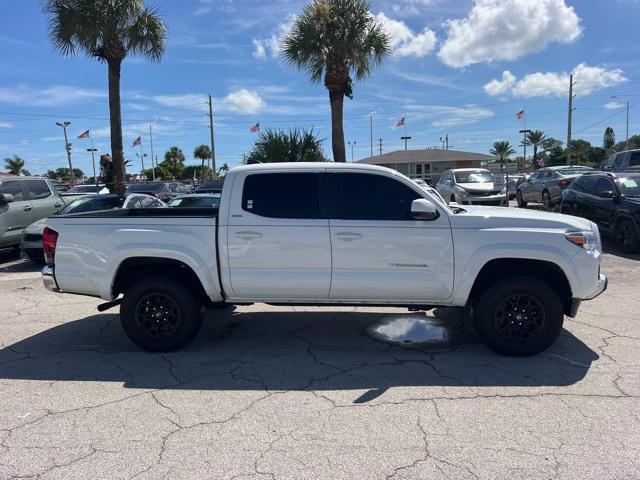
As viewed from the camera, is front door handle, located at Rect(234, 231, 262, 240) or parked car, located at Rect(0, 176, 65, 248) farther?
parked car, located at Rect(0, 176, 65, 248)

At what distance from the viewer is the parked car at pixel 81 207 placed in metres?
10.5

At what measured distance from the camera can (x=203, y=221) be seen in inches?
198

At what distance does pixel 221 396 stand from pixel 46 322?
141 inches

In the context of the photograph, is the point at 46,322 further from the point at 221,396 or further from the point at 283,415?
the point at 283,415

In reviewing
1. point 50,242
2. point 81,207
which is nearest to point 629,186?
point 50,242

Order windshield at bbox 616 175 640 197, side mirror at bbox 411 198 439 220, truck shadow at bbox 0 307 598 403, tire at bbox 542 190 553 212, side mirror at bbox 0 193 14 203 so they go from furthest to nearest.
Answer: tire at bbox 542 190 553 212 → side mirror at bbox 0 193 14 203 → windshield at bbox 616 175 640 197 → side mirror at bbox 411 198 439 220 → truck shadow at bbox 0 307 598 403

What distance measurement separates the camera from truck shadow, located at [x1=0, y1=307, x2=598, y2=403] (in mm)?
4488

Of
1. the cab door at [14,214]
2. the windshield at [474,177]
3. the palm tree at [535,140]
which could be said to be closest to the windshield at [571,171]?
the windshield at [474,177]

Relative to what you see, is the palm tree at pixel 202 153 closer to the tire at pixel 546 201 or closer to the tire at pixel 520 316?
the tire at pixel 546 201

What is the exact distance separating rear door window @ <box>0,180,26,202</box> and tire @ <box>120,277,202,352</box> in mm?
8351

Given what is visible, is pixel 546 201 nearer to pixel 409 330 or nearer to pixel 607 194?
pixel 607 194

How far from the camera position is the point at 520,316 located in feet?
16.2

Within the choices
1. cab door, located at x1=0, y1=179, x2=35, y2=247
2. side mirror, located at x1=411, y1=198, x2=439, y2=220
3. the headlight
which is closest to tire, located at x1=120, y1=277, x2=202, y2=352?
side mirror, located at x1=411, y1=198, x2=439, y2=220

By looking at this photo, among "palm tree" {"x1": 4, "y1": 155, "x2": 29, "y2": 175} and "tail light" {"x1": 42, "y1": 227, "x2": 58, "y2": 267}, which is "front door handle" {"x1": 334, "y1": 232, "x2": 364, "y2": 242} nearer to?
"tail light" {"x1": 42, "y1": 227, "x2": 58, "y2": 267}
